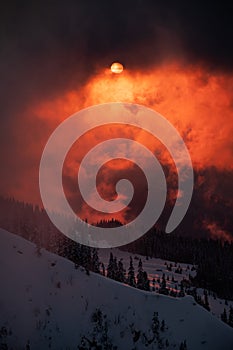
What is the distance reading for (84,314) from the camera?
3562 cm

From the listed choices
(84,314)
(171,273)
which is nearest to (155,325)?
(84,314)

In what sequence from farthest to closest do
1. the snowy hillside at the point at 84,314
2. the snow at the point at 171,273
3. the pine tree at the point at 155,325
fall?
the snow at the point at 171,273 → the pine tree at the point at 155,325 → the snowy hillside at the point at 84,314

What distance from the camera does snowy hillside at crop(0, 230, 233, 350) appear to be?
33062mm

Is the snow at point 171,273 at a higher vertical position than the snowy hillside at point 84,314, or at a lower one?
higher

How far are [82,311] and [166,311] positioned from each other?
7.82 metres

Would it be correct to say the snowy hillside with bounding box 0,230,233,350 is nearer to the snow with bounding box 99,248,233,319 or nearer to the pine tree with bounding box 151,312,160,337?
the pine tree with bounding box 151,312,160,337

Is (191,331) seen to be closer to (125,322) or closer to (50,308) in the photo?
(125,322)

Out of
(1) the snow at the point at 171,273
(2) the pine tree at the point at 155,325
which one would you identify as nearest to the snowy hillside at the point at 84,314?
(2) the pine tree at the point at 155,325

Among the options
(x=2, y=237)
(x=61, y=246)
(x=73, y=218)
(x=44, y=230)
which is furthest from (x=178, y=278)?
(x=2, y=237)

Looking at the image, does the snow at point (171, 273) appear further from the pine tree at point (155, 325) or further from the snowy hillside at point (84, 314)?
the pine tree at point (155, 325)

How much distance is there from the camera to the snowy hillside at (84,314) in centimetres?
3306

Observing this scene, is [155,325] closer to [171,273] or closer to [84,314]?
[84,314]

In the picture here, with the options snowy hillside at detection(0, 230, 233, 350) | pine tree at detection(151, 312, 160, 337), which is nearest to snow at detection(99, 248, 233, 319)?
snowy hillside at detection(0, 230, 233, 350)

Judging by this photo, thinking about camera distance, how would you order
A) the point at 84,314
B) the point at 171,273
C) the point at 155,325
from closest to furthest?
the point at 155,325
the point at 84,314
the point at 171,273
